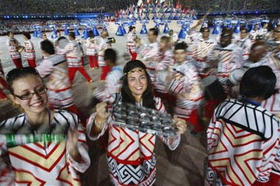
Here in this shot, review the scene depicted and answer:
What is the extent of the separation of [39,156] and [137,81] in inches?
37.3

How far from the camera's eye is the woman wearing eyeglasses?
1.16 meters

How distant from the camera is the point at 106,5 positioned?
49.2 m

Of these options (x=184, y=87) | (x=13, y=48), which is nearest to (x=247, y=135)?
(x=184, y=87)

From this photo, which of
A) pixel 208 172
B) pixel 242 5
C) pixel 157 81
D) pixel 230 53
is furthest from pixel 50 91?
pixel 242 5

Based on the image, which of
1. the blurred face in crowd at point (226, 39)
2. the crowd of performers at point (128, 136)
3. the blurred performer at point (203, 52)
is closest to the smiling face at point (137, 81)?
the crowd of performers at point (128, 136)

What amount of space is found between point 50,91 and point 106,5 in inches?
2038

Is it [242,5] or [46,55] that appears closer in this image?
[46,55]

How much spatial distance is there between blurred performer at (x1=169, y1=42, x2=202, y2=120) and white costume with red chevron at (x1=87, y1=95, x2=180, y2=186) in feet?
4.01

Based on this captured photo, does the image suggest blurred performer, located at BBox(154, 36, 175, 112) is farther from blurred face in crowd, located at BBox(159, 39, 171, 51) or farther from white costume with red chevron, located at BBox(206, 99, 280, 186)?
white costume with red chevron, located at BBox(206, 99, 280, 186)

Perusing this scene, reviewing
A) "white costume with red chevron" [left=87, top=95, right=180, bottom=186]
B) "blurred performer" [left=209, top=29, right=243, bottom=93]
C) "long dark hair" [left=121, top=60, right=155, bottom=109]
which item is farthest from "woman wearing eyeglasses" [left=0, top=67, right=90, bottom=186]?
"blurred performer" [left=209, top=29, right=243, bottom=93]

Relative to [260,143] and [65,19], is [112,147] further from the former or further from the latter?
[65,19]

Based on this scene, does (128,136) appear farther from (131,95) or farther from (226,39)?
(226,39)

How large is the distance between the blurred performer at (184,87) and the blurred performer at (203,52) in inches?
82.3

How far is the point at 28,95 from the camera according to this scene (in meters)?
1.25
